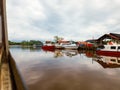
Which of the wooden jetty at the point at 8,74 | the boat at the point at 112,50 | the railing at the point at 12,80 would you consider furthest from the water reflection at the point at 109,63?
the railing at the point at 12,80

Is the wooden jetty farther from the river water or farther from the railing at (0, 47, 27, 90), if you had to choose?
the river water

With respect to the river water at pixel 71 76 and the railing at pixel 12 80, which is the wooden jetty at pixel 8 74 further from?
the river water at pixel 71 76

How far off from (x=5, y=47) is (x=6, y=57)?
780 millimetres

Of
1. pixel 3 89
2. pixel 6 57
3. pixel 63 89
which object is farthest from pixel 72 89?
pixel 6 57

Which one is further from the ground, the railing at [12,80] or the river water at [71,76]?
the railing at [12,80]

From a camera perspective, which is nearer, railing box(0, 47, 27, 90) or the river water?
railing box(0, 47, 27, 90)

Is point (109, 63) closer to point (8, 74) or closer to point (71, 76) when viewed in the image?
point (71, 76)

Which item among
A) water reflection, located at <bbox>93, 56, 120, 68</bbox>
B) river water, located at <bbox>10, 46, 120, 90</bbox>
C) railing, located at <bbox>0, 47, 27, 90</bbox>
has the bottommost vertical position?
water reflection, located at <bbox>93, 56, 120, 68</bbox>

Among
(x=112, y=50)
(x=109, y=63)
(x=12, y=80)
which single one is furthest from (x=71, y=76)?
(x=112, y=50)

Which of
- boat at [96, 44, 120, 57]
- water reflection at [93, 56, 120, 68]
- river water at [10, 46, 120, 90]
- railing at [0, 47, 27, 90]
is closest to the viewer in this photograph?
railing at [0, 47, 27, 90]

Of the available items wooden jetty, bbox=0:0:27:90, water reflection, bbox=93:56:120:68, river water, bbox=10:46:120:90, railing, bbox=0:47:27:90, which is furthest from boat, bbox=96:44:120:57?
railing, bbox=0:47:27:90

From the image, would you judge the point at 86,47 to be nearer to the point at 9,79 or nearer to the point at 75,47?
the point at 75,47

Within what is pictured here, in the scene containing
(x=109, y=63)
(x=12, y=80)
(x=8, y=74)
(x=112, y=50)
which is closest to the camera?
(x=12, y=80)

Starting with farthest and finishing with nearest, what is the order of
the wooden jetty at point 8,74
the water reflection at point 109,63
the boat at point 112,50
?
the boat at point 112,50
the water reflection at point 109,63
the wooden jetty at point 8,74
